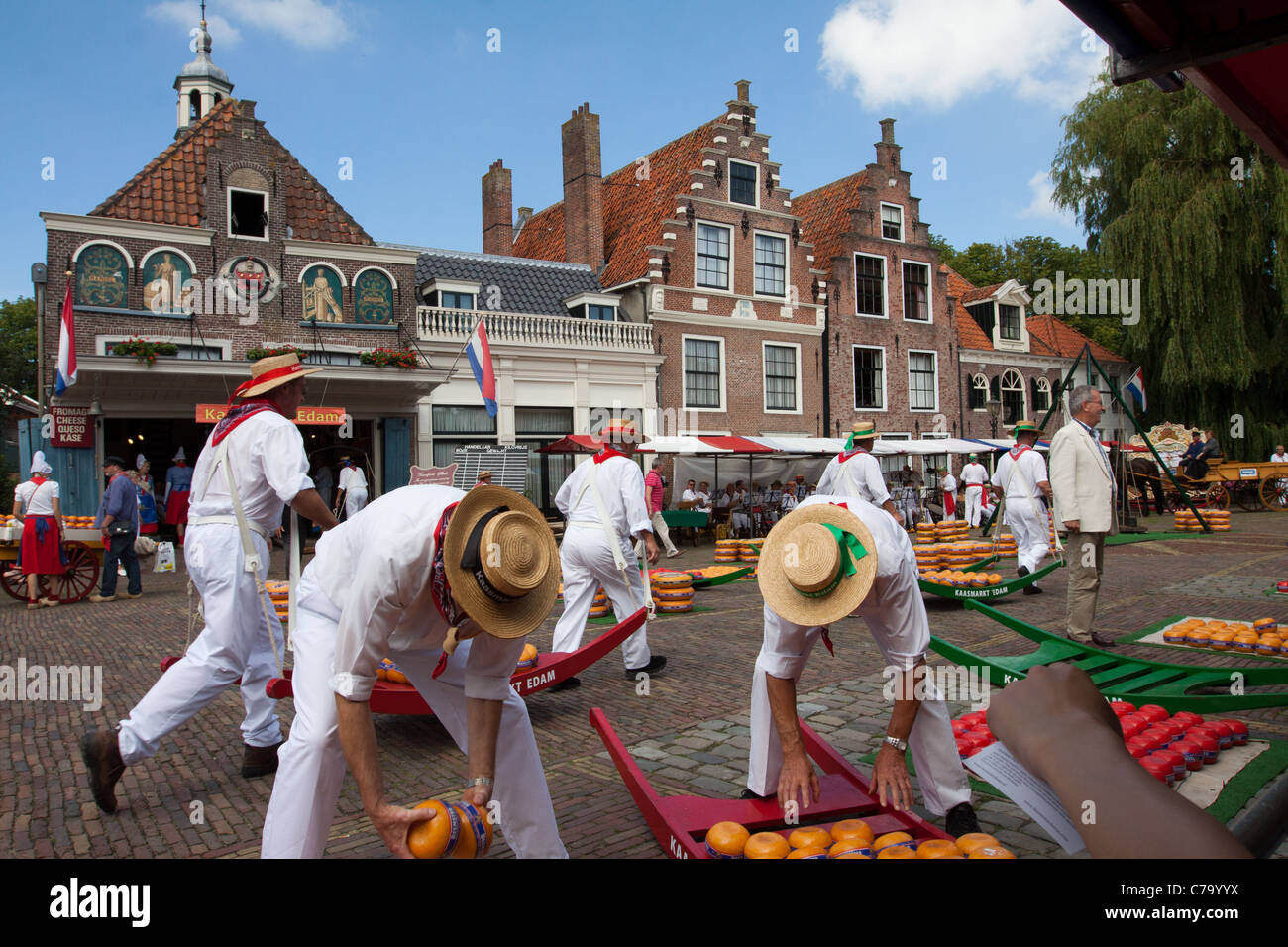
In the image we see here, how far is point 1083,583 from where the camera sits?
7.21 meters

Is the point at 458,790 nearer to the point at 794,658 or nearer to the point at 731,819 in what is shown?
the point at 731,819

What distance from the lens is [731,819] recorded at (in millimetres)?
3318

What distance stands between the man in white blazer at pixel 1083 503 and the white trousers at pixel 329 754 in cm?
590

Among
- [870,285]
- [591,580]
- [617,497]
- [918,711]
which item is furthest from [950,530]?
[870,285]

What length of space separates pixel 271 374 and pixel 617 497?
3.05m

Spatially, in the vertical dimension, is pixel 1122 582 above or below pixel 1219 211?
below

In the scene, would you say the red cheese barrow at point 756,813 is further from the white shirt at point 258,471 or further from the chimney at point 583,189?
the chimney at point 583,189

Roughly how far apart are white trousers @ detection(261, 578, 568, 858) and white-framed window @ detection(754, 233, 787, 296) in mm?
25252
